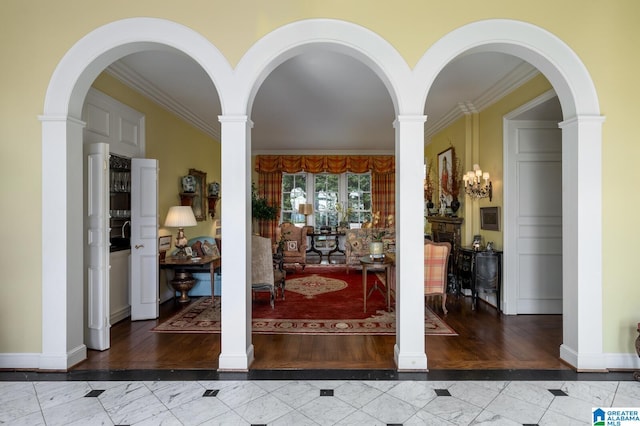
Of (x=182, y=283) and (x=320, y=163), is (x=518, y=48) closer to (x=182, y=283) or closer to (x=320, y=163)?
(x=182, y=283)

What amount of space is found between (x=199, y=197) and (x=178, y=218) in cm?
188

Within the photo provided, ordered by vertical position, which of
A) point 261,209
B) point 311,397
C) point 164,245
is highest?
point 261,209

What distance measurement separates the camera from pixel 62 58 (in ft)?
9.90

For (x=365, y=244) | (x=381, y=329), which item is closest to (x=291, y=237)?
(x=365, y=244)

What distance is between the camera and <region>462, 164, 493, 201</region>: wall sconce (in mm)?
5141

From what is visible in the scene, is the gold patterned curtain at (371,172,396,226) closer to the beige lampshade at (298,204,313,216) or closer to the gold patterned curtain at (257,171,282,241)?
the beige lampshade at (298,204,313,216)

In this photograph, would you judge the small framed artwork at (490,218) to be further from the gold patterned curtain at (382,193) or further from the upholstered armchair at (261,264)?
the gold patterned curtain at (382,193)

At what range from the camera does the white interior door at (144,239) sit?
4457mm

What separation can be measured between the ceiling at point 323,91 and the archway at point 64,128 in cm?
87

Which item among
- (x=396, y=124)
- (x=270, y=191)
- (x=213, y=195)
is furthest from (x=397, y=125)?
(x=270, y=191)

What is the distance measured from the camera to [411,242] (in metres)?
3.03

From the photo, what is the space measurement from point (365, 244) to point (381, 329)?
3.82 meters

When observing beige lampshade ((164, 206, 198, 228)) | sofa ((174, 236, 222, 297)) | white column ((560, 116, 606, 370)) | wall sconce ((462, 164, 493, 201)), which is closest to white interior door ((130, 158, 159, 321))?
beige lampshade ((164, 206, 198, 228))

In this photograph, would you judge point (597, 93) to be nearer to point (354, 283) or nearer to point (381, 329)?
point (381, 329)
